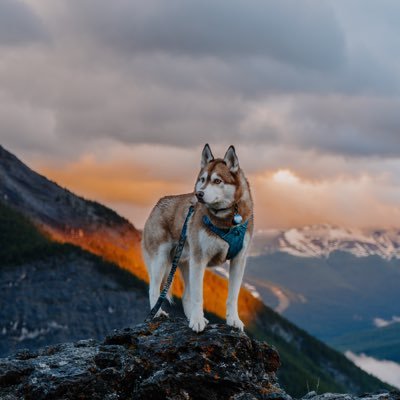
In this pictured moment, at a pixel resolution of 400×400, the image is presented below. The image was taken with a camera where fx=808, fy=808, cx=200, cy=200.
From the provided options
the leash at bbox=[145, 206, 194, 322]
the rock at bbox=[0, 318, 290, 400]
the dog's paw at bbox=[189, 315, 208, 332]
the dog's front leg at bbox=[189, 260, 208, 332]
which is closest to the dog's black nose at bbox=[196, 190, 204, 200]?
the dog's front leg at bbox=[189, 260, 208, 332]

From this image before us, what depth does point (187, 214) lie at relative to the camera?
862 inches

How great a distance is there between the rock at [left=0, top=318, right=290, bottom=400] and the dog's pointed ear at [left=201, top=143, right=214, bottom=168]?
4034 mm

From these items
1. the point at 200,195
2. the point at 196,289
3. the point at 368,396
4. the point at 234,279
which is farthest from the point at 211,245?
the point at 368,396

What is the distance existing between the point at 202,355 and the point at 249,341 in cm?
132

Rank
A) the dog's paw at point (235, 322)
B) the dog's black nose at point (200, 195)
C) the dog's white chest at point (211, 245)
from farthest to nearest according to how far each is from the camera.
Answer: the dog's white chest at point (211, 245), the dog's paw at point (235, 322), the dog's black nose at point (200, 195)

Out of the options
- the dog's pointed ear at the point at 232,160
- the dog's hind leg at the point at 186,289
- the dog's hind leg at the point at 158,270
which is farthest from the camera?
the dog's hind leg at the point at 158,270

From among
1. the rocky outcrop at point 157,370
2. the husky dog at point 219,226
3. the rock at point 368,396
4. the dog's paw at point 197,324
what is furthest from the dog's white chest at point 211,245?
the rock at point 368,396

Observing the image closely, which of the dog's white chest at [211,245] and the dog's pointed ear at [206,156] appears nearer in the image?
the dog's pointed ear at [206,156]

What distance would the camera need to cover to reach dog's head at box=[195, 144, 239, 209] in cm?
1944

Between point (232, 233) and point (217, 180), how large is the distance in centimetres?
155

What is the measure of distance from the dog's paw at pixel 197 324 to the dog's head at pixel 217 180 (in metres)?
2.79

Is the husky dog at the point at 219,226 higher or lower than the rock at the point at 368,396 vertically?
higher

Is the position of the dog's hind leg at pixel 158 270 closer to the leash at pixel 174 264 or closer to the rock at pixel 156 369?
the leash at pixel 174 264

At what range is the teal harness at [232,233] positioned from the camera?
20281mm
